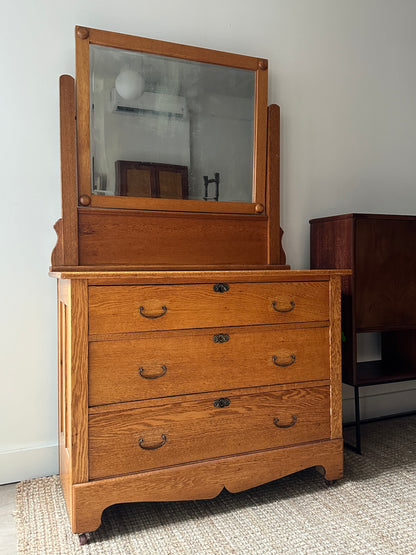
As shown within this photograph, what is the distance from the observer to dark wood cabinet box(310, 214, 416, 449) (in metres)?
2.19

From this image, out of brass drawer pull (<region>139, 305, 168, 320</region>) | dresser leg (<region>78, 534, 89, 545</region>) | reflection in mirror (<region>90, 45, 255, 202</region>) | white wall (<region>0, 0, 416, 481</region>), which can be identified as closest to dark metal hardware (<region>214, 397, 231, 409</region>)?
brass drawer pull (<region>139, 305, 168, 320</region>)

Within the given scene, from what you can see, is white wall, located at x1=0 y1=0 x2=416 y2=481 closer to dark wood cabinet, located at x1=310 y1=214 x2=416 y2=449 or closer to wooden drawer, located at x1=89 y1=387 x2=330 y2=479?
dark wood cabinet, located at x1=310 y1=214 x2=416 y2=449

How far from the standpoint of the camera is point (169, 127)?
2.04m

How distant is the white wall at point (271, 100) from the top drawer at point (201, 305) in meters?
0.54

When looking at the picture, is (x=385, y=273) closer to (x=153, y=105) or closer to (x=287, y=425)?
(x=287, y=425)

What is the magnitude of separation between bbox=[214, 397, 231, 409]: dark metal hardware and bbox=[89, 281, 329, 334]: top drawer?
0.87 feet

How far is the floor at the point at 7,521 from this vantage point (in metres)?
1.49

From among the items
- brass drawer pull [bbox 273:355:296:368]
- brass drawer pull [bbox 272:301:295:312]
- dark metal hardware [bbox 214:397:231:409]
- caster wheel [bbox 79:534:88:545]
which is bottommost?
caster wheel [bbox 79:534:88:545]

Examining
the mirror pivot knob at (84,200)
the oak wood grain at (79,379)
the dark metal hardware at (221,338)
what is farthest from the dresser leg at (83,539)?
the mirror pivot knob at (84,200)

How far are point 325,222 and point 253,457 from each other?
1.17 metres

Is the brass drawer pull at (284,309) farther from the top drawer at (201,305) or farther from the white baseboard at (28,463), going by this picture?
the white baseboard at (28,463)

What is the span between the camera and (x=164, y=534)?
5.13 ft

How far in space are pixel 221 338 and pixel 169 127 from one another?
3.08 ft

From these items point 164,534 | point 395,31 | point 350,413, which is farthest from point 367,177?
point 164,534
